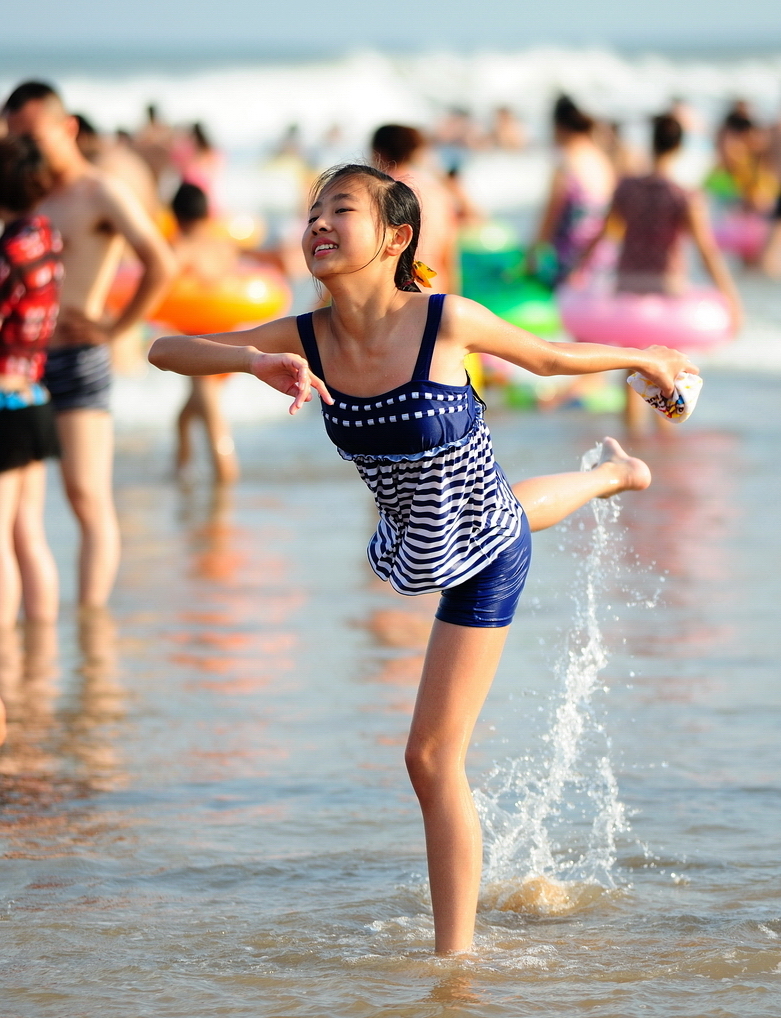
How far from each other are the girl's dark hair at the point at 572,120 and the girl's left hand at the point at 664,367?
27.3 ft

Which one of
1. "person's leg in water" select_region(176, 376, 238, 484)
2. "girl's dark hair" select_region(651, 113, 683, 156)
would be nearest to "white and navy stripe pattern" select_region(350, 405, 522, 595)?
"person's leg in water" select_region(176, 376, 238, 484)

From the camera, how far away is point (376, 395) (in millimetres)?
3148

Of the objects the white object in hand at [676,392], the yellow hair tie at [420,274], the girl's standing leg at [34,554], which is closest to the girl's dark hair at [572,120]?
the girl's standing leg at [34,554]

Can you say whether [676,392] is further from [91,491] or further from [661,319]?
[661,319]

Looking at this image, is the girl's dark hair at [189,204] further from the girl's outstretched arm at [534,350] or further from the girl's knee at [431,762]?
the girl's knee at [431,762]

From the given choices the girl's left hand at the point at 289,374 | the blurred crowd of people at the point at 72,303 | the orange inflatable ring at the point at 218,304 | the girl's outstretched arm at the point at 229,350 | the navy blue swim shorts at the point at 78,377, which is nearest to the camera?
the girl's left hand at the point at 289,374

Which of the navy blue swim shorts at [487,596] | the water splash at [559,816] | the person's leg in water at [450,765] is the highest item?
the navy blue swim shorts at [487,596]

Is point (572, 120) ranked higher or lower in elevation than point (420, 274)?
higher

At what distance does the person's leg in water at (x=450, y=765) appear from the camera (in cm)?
324

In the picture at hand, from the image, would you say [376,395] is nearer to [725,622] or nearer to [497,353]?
[497,353]

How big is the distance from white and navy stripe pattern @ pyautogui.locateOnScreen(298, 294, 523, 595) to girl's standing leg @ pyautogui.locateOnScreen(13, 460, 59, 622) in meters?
2.70

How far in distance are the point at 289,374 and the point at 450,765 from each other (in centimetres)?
91

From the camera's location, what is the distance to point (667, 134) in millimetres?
10047

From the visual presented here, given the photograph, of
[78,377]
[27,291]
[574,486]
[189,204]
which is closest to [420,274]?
[574,486]
